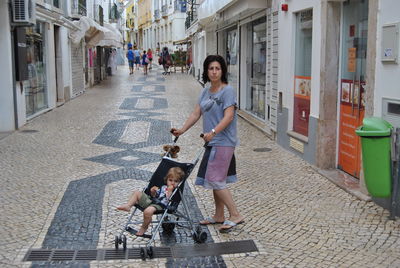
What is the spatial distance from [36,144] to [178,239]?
600 centimetres

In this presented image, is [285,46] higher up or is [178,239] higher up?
[285,46]

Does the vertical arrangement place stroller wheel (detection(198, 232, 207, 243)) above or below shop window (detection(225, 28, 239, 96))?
below

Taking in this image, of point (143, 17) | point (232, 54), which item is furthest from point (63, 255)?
point (143, 17)

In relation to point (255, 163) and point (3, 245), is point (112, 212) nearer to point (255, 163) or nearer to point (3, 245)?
point (3, 245)

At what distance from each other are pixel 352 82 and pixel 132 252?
162 inches

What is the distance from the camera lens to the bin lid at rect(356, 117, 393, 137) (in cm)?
516

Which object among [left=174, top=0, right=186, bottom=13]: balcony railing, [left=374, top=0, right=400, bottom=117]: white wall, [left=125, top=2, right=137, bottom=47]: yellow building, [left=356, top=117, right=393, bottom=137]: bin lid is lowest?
[left=356, top=117, right=393, bottom=137]: bin lid

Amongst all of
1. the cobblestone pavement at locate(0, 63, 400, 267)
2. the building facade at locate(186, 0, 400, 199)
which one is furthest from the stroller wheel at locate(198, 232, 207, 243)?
the building facade at locate(186, 0, 400, 199)

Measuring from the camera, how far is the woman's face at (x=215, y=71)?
5.13 meters

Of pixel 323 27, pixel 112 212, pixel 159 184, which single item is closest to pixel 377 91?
pixel 323 27

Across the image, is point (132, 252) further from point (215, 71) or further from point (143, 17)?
point (143, 17)

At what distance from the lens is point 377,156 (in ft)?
17.1

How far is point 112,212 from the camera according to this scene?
6000 millimetres

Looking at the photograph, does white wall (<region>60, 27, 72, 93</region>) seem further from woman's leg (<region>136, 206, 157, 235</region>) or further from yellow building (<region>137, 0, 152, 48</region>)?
yellow building (<region>137, 0, 152, 48</region>)
